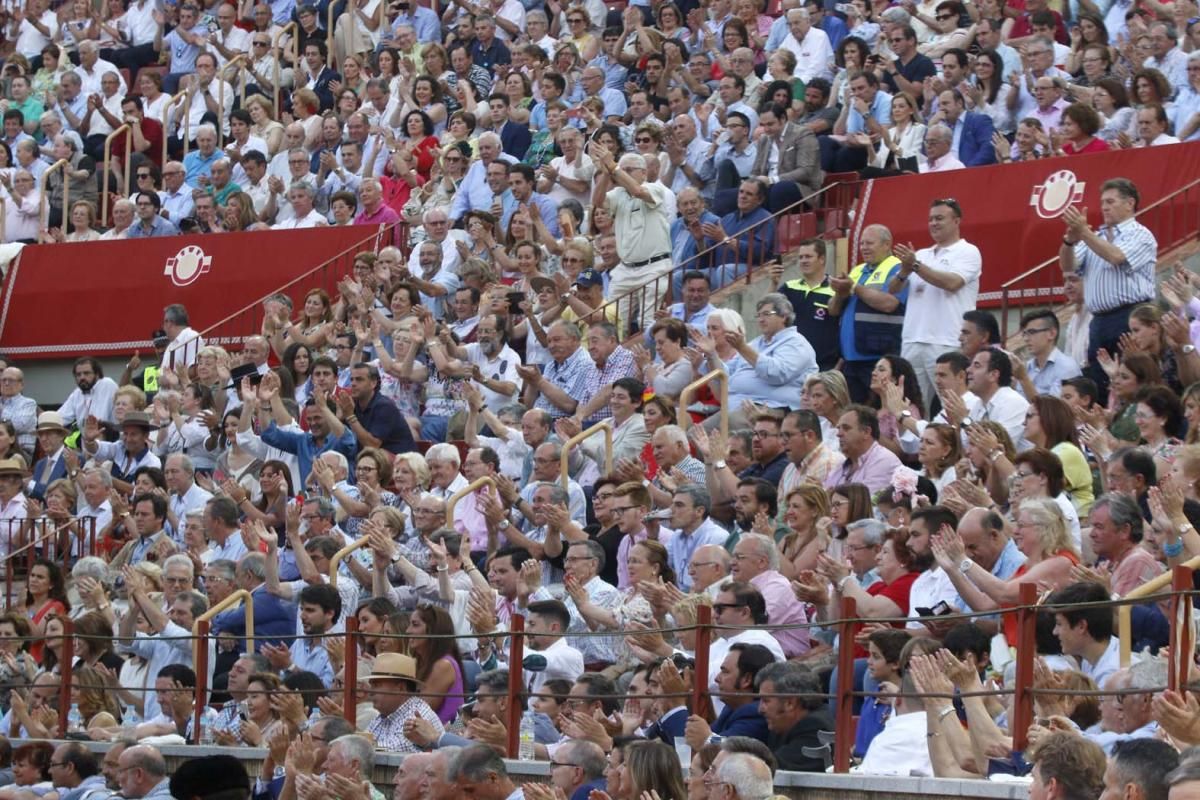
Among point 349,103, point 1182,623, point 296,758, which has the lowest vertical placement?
point 296,758

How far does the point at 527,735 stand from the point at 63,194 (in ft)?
47.8

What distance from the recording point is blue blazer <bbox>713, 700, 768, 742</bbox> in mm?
10016

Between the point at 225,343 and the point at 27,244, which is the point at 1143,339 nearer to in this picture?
the point at 225,343

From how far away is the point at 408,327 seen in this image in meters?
18.0

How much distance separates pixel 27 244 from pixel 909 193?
10.3 metres

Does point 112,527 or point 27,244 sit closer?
point 112,527

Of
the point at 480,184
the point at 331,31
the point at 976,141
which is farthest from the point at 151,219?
the point at 976,141

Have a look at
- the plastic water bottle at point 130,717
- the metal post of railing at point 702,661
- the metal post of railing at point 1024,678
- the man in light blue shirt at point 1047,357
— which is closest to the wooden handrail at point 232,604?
the plastic water bottle at point 130,717

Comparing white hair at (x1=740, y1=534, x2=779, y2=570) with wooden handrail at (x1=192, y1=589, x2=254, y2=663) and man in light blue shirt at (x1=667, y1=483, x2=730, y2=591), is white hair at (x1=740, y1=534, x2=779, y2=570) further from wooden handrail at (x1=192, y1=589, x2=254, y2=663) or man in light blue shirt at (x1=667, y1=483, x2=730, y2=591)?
wooden handrail at (x1=192, y1=589, x2=254, y2=663)

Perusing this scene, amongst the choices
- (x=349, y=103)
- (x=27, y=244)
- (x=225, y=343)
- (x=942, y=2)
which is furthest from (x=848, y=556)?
(x=27, y=244)

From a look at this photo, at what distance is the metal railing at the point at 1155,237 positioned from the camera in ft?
53.4

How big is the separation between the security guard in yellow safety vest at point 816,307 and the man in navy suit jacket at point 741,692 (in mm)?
5891

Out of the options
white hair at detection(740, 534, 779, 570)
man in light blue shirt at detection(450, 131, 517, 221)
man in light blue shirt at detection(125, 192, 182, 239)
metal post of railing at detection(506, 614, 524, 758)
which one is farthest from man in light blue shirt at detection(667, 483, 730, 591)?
man in light blue shirt at detection(125, 192, 182, 239)

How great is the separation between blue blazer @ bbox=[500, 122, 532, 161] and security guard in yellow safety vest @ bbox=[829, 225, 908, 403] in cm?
614
